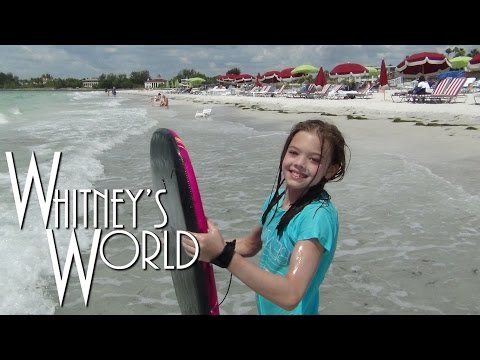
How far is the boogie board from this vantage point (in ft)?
5.41

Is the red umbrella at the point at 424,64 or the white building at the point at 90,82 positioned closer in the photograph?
the red umbrella at the point at 424,64

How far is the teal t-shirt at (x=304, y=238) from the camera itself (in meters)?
1.51

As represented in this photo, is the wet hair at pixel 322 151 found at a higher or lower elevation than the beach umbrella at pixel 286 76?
higher

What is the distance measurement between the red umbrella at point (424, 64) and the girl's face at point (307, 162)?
26073 millimetres

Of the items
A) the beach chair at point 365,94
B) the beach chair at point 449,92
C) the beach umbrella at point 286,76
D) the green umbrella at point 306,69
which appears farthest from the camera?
the beach umbrella at point 286,76

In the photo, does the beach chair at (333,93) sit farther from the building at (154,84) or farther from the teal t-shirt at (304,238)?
the building at (154,84)

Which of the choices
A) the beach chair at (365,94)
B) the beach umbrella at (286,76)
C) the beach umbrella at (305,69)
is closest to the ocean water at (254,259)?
the beach chair at (365,94)

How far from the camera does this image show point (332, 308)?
11.4ft

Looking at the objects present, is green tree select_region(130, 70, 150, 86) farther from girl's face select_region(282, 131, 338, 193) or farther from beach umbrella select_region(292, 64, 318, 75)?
girl's face select_region(282, 131, 338, 193)

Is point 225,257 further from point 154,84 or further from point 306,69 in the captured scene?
point 154,84

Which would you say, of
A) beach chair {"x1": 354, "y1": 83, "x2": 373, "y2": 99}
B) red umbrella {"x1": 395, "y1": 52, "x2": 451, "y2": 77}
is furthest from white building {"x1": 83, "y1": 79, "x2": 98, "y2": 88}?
red umbrella {"x1": 395, "y1": 52, "x2": 451, "y2": 77}

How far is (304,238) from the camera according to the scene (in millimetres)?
1495
